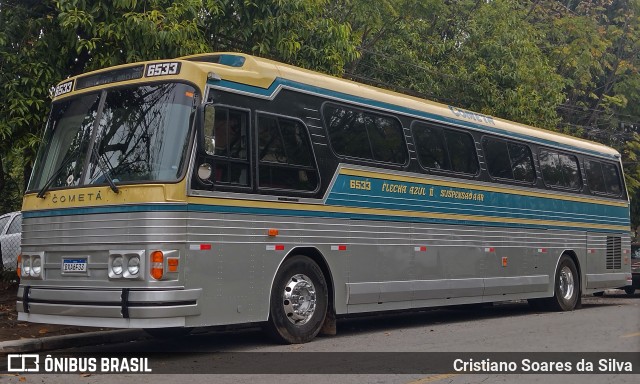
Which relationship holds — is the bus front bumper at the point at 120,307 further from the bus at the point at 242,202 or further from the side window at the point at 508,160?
the side window at the point at 508,160

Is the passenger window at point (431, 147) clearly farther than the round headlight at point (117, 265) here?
Yes

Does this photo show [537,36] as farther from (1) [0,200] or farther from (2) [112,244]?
(2) [112,244]

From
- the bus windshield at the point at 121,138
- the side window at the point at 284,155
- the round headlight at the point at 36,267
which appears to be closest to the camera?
the bus windshield at the point at 121,138

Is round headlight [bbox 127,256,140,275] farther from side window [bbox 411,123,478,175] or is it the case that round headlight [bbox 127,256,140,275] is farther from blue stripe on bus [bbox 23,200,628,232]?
side window [bbox 411,123,478,175]

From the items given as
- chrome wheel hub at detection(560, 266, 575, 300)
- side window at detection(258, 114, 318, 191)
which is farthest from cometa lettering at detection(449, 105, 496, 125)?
side window at detection(258, 114, 318, 191)

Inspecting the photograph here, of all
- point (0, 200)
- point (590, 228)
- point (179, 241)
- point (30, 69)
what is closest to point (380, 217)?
point (179, 241)

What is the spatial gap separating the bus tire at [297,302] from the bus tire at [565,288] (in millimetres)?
7903

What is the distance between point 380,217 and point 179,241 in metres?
4.15

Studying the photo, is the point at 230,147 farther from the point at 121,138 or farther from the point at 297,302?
the point at 297,302

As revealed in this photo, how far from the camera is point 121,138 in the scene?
380 inches

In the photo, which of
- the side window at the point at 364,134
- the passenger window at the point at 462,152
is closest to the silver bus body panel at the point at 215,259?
the side window at the point at 364,134

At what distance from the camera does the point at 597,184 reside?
19016mm

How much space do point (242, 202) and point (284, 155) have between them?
1095mm

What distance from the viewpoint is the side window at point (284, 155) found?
34.2 ft
